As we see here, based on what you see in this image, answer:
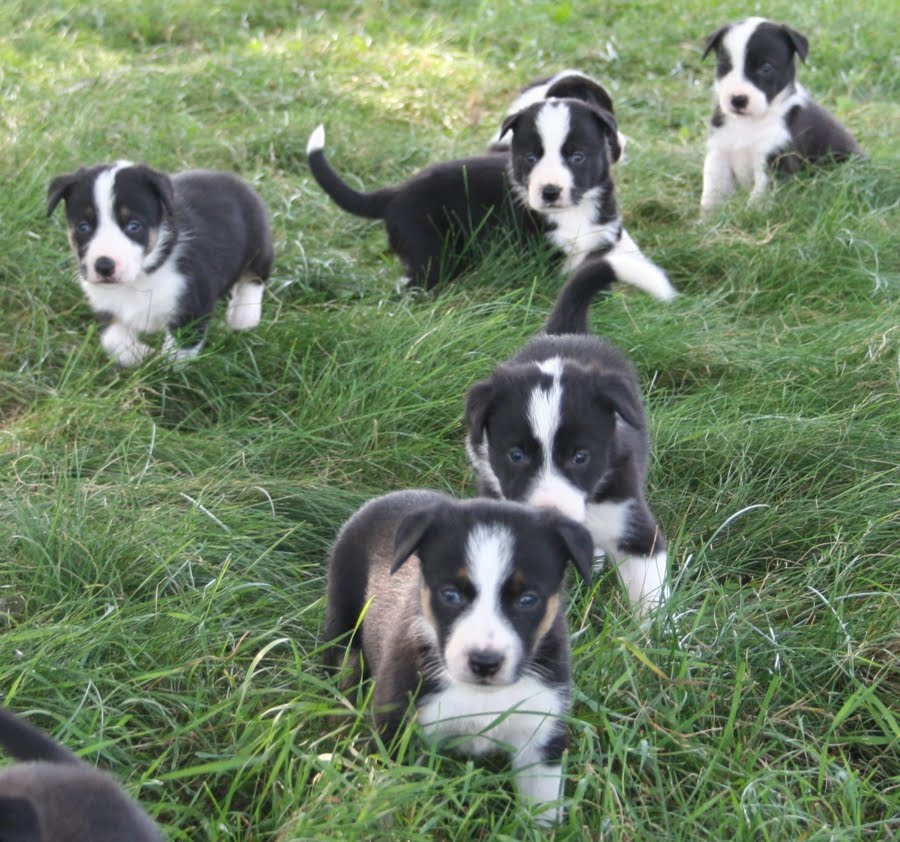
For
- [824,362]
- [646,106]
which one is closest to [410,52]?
Result: [646,106]

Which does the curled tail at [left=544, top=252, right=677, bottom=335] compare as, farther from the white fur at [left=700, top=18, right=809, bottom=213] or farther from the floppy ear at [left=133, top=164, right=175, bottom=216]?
the white fur at [left=700, top=18, right=809, bottom=213]

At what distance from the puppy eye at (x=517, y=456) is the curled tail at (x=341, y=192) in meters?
2.56

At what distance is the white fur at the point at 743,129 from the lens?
6.61 meters

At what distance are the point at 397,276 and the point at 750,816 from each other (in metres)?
3.54

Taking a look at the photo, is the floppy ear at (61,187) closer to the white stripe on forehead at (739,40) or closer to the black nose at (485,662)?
the black nose at (485,662)

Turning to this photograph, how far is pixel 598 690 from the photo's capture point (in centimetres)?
299

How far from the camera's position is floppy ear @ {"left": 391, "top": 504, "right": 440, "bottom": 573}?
273 cm

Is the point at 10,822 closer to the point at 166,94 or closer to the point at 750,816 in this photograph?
the point at 750,816

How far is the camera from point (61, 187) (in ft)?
15.6

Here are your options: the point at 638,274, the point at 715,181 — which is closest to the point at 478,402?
the point at 638,274

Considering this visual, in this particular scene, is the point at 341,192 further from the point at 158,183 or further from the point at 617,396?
the point at 617,396

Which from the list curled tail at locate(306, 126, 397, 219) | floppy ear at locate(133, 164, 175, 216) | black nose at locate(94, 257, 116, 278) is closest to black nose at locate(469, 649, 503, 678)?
black nose at locate(94, 257, 116, 278)

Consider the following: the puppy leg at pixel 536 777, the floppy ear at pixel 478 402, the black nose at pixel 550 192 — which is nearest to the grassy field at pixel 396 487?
the puppy leg at pixel 536 777

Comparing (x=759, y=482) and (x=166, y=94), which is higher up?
(x=759, y=482)
